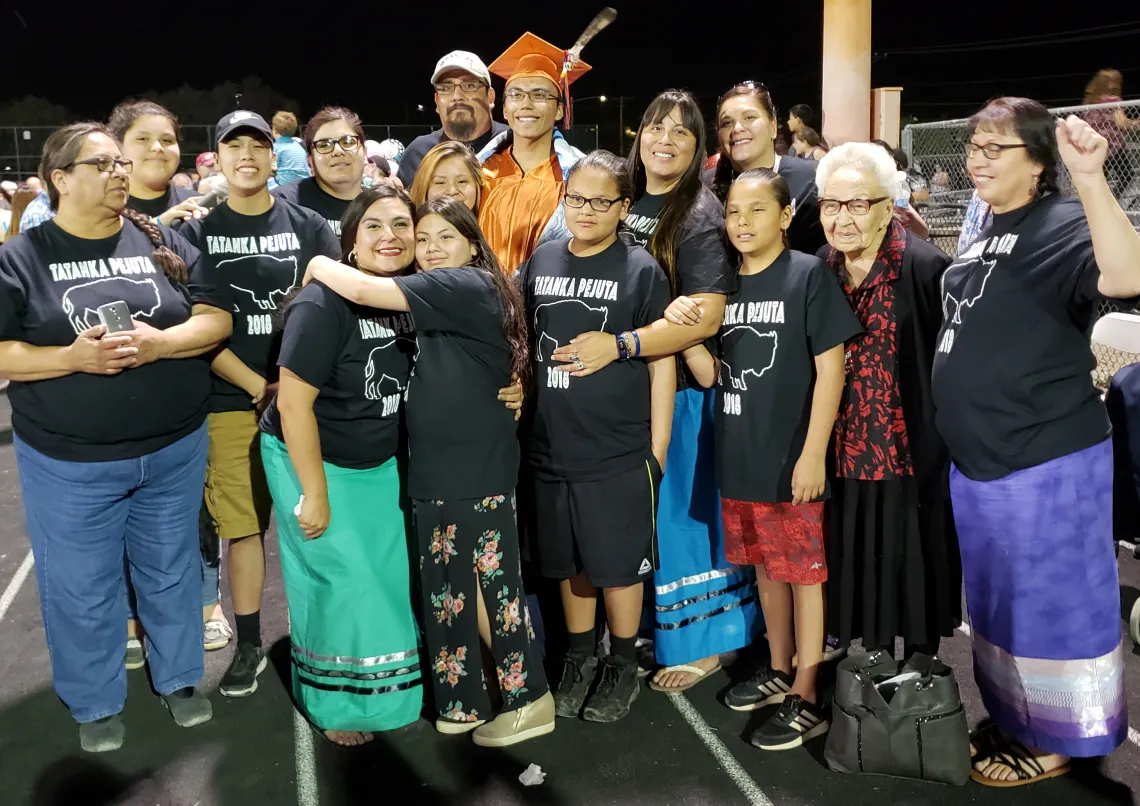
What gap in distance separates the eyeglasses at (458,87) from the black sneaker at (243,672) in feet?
8.27

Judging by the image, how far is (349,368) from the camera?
113 inches

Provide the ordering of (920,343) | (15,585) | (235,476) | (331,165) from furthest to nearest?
(15,585) → (331,165) → (235,476) → (920,343)

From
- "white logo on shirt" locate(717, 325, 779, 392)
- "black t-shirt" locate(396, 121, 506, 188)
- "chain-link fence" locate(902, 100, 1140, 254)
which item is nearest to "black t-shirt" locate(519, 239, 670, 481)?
"white logo on shirt" locate(717, 325, 779, 392)

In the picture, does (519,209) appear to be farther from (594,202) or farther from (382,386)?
(382,386)

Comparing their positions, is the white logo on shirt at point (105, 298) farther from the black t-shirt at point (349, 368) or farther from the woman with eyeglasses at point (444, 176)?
the woman with eyeglasses at point (444, 176)

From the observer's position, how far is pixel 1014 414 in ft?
8.37

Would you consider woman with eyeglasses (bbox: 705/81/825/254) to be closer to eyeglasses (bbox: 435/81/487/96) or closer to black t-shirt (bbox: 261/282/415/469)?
eyeglasses (bbox: 435/81/487/96)

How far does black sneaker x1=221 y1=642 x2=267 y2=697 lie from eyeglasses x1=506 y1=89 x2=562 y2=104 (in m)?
2.36

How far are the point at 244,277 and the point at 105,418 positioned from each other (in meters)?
0.71

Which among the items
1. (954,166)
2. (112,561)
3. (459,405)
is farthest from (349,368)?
(954,166)

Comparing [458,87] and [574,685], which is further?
[458,87]

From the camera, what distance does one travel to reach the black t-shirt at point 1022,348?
246 centimetres

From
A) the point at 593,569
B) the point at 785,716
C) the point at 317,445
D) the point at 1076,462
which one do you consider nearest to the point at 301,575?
the point at 317,445

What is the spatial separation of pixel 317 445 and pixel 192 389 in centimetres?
59
